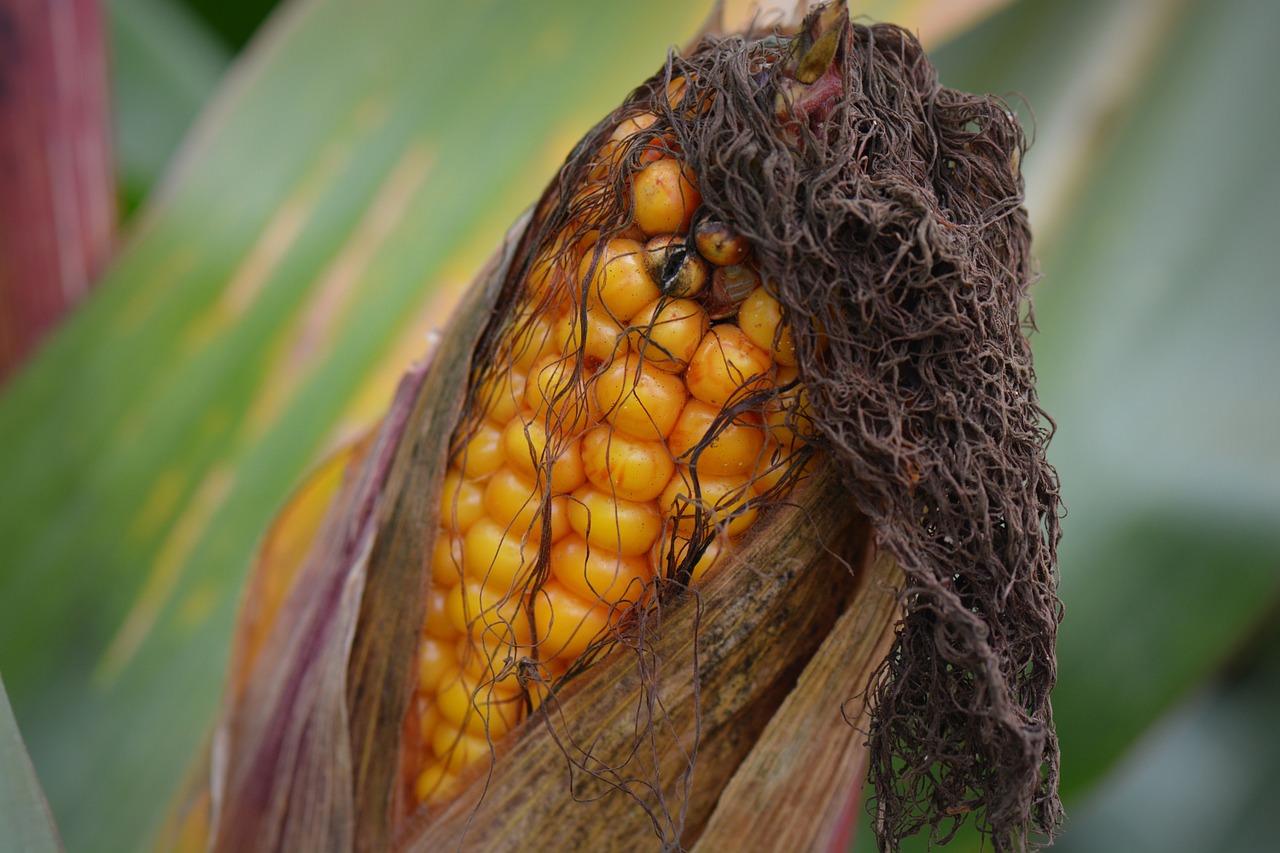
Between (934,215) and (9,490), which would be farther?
(9,490)

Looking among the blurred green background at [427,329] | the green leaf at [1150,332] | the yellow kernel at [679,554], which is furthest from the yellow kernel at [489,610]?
the green leaf at [1150,332]

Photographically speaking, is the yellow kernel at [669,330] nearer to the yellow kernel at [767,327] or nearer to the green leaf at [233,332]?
the yellow kernel at [767,327]

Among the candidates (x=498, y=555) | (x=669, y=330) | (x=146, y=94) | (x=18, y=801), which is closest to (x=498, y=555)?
(x=498, y=555)

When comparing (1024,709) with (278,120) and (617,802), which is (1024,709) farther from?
(278,120)

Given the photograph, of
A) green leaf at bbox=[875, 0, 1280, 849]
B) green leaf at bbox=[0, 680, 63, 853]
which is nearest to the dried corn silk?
green leaf at bbox=[0, 680, 63, 853]

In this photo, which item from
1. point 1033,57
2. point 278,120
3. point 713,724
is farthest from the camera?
point 1033,57

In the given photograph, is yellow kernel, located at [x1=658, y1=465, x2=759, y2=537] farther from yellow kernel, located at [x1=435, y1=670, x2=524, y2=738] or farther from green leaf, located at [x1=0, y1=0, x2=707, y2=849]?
green leaf, located at [x1=0, y1=0, x2=707, y2=849]

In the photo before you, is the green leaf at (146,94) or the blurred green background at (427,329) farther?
the green leaf at (146,94)

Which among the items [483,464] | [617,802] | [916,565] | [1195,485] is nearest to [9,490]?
[483,464]
